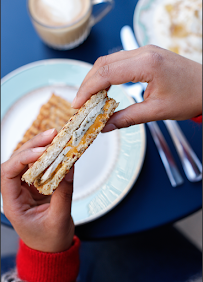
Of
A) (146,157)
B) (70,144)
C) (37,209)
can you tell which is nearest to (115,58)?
(70,144)

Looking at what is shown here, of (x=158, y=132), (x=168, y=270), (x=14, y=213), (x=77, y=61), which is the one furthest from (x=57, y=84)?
(x=168, y=270)

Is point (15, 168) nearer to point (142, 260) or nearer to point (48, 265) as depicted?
point (48, 265)

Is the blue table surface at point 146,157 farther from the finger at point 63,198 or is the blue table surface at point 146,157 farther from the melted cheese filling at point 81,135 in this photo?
the melted cheese filling at point 81,135

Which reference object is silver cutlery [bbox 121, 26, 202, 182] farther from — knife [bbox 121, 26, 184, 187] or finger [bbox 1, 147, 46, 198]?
finger [bbox 1, 147, 46, 198]

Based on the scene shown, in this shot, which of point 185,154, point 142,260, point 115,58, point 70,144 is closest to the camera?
point 70,144

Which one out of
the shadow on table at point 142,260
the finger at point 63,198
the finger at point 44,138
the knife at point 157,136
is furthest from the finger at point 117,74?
the shadow on table at point 142,260

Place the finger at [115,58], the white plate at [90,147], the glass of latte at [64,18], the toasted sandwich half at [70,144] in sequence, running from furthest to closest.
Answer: the glass of latte at [64,18] → the white plate at [90,147] → the finger at [115,58] → the toasted sandwich half at [70,144]

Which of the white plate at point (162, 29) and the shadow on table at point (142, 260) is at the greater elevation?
the white plate at point (162, 29)

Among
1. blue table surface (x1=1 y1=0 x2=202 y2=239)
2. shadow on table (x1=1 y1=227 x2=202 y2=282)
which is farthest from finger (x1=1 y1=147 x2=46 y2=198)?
shadow on table (x1=1 y1=227 x2=202 y2=282)
